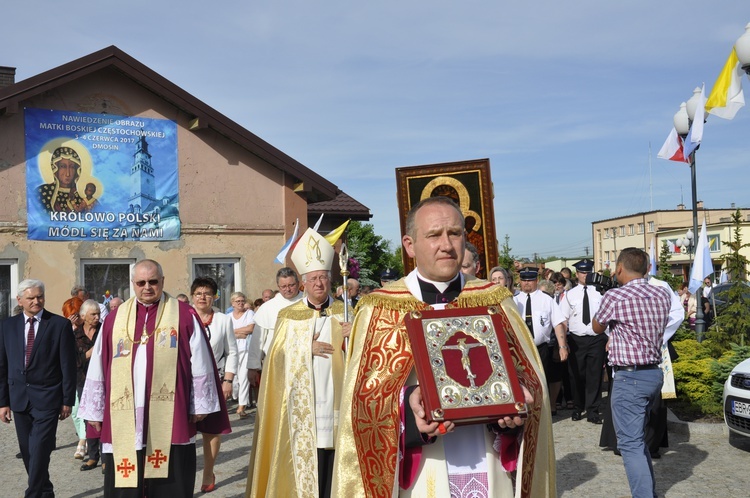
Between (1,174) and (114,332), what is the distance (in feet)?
37.5

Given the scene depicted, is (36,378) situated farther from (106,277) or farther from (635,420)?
(106,277)

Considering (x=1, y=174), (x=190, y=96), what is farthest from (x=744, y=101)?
(x=1, y=174)

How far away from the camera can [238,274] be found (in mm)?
18109

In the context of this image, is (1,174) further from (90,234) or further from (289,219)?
(289,219)

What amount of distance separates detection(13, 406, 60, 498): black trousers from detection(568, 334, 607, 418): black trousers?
6.97 metres

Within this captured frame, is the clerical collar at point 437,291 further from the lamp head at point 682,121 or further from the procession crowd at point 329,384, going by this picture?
the lamp head at point 682,121

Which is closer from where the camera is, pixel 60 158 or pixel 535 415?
pixel 535 415

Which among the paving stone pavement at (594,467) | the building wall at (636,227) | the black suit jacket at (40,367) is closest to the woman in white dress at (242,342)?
the paving stone pavement at (594,467)

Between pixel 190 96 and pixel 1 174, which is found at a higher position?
pixel 190 96

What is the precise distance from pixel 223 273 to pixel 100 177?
3368mm

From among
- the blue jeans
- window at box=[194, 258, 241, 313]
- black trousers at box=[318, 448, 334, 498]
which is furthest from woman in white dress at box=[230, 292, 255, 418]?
the blue jeans

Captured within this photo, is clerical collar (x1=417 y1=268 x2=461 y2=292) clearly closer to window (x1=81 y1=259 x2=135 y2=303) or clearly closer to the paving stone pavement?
the paving stone pavement

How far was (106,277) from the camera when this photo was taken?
1691cm

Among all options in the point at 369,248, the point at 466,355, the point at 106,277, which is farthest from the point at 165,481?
the point at 369,248
